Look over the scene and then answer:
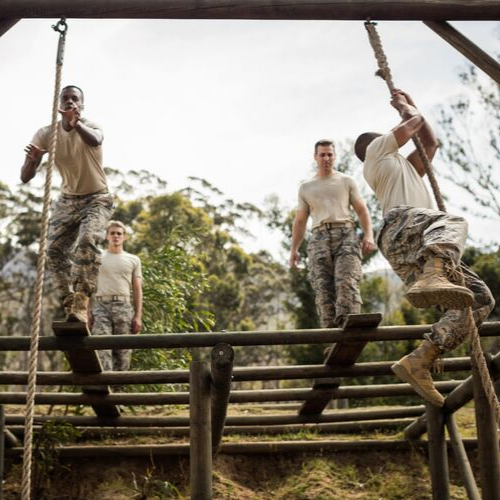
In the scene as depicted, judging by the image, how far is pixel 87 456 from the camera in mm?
8641

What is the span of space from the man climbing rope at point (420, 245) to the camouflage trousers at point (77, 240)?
2189 millimetres

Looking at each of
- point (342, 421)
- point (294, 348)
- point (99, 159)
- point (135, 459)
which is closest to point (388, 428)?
point (342, 421)

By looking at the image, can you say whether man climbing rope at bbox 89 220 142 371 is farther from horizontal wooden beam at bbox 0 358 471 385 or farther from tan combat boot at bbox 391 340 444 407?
tan combat boot at bbox 391 340 444 407

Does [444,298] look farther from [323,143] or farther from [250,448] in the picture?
[250,448]

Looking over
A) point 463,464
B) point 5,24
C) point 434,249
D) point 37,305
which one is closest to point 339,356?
point 463,464

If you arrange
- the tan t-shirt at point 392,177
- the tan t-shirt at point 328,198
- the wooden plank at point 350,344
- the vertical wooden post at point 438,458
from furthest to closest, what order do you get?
the vertical wooden post at point 438,458 < the tan t-shirt at point 328,198 < the wooden plank at point 350,344 < the tan t-shirt at point 392,177

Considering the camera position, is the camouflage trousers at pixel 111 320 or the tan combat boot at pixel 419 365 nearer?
the tan combat boot at pixel 419 365

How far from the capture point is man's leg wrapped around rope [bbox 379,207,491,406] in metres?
4.71

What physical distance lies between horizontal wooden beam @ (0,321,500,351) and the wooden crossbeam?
88mm

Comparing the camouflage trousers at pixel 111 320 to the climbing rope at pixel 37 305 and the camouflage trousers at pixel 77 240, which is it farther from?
the climbing rope at pixel 37 305

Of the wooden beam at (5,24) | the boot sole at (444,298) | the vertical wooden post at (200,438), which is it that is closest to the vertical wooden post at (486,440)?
the boot sole at (444,298)

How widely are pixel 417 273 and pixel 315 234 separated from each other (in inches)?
86.4

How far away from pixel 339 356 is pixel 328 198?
1502mm

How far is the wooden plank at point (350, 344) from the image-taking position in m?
5.70
